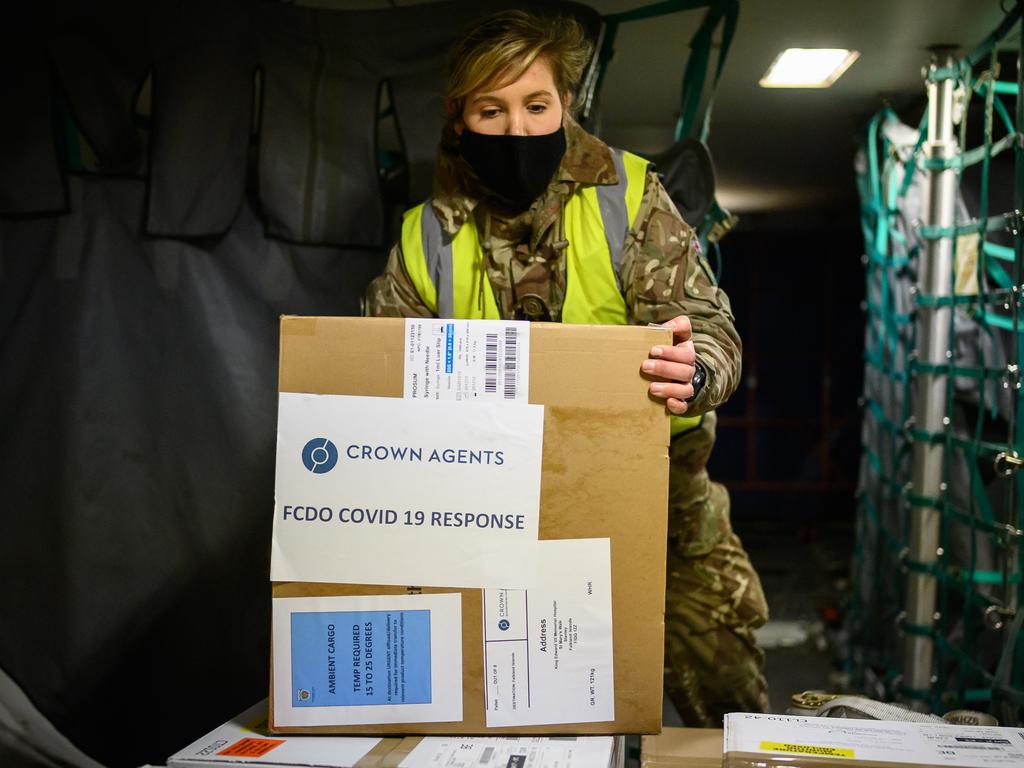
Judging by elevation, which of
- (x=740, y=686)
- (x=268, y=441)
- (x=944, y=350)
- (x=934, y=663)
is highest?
(x=944, y=350)

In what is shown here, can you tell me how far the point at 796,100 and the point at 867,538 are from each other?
180 cm

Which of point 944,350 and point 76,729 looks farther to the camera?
point 944,350

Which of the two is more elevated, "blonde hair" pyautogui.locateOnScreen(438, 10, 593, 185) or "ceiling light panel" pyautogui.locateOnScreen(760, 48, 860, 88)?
"ceiling light panel" pyautogui.locateOnScreen(760, 48, 860, 88)

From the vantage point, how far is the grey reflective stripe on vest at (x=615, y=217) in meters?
1.43

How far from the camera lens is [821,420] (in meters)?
6.66

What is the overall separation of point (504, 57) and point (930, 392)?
1992mm

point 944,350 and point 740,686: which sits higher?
point 944,350

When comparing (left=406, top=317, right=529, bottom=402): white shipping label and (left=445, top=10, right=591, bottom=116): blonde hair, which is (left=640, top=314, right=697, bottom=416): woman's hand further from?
(left=445, top=10, right=591, bottom=116): blonde hair

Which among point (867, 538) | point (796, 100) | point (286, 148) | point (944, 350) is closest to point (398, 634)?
point (286, 148)

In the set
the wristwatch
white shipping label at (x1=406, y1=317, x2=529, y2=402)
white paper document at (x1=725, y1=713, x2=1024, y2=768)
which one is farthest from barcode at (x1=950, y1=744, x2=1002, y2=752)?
white shipping label at (x1=406, y1=317, x2=529, y2=402)

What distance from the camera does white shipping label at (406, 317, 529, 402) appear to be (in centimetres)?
112

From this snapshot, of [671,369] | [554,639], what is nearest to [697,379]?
[671,369]

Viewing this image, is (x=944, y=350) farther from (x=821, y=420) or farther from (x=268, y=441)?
(x=821, y=420)

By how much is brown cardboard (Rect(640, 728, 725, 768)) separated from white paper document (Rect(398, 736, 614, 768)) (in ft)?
0.28
